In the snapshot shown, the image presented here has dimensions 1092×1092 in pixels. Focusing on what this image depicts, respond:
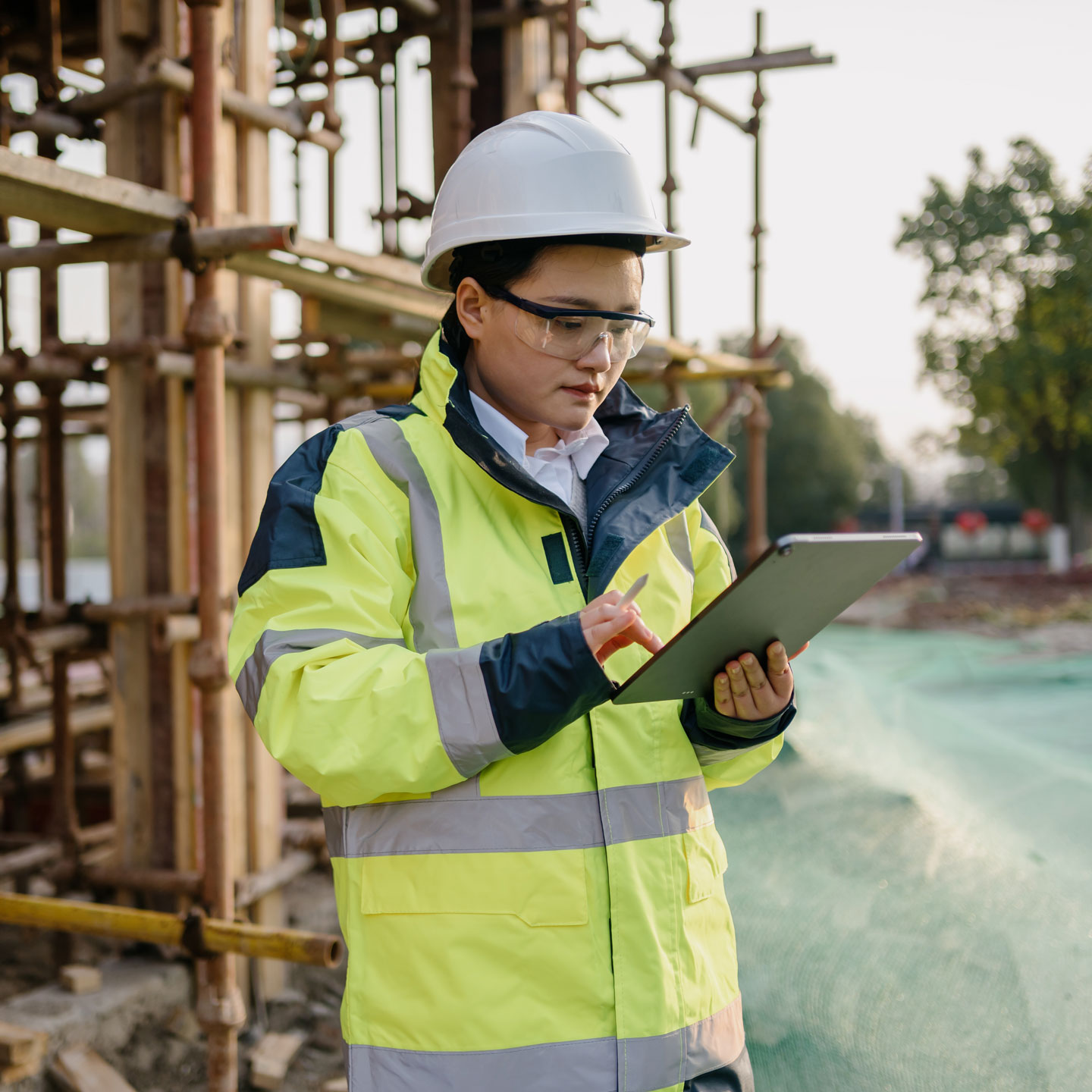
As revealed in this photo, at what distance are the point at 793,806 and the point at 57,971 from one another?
319cm

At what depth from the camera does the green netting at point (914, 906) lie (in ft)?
9.47

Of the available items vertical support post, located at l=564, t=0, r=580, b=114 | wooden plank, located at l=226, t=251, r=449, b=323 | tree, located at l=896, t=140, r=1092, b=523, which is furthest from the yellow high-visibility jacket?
tree, located at l=896, t=140, r=1092, b=523

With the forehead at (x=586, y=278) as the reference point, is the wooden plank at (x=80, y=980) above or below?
below

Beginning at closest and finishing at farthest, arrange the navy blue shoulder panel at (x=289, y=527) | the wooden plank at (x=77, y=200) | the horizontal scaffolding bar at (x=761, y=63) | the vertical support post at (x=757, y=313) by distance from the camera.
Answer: the navy blue shoulder panel at (x=289, y=527)
the wooden plank at (x=77, y=200)
the horizontal scaffolding bar at (x=761, y=63)
the vertical support post at (x=757, y=313)

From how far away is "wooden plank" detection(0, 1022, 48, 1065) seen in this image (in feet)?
11.2

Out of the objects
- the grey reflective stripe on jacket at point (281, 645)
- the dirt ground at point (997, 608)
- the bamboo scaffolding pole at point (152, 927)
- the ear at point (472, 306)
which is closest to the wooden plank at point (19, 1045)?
the bamboo scaffolding pole at point (152, 927)

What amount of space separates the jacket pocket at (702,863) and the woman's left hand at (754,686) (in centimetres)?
21

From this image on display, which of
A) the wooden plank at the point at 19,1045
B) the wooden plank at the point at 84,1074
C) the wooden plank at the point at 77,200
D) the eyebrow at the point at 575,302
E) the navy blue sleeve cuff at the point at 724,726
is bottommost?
the wooden plank at the point at 84,1074

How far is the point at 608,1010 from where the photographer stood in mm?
1551

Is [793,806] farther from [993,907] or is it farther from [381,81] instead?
[381,81]

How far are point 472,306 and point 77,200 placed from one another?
1426mm

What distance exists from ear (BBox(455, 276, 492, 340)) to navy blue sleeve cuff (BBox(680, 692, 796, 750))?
0.71 metres

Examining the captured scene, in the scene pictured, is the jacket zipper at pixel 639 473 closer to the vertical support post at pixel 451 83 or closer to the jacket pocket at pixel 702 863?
the jacket pocket at pixel 702 863

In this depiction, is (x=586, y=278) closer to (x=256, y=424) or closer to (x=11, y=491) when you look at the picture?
(x=256, y=424)
